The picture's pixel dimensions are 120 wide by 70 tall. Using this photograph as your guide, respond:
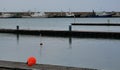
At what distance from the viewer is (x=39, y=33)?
38531mm

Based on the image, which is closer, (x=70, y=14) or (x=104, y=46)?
(x=104, y=46)

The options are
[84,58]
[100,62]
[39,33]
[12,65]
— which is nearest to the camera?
[12,65]

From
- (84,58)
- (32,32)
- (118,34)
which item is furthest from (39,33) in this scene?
(84,58)

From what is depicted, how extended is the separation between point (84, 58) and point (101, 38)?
42.8 ft

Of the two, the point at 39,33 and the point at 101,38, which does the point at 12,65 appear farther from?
the point at 39,33

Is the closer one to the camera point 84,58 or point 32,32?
point 84,58

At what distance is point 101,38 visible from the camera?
33469 millimetres

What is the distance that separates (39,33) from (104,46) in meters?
12.2

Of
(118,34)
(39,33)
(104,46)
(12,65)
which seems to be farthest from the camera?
(39,33)

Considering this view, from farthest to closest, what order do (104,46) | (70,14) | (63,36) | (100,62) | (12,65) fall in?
(70,14) < (63,36) < (104,46) < (100,62) < (12,65)

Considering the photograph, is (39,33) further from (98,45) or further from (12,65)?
(12,65)

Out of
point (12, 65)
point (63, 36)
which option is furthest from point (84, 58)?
point (63, 36)

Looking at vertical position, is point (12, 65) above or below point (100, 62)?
above

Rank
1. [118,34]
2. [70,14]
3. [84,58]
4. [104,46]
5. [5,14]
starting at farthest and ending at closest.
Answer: [5,14], [70,14], [118,34], [104,46], [84,58]
